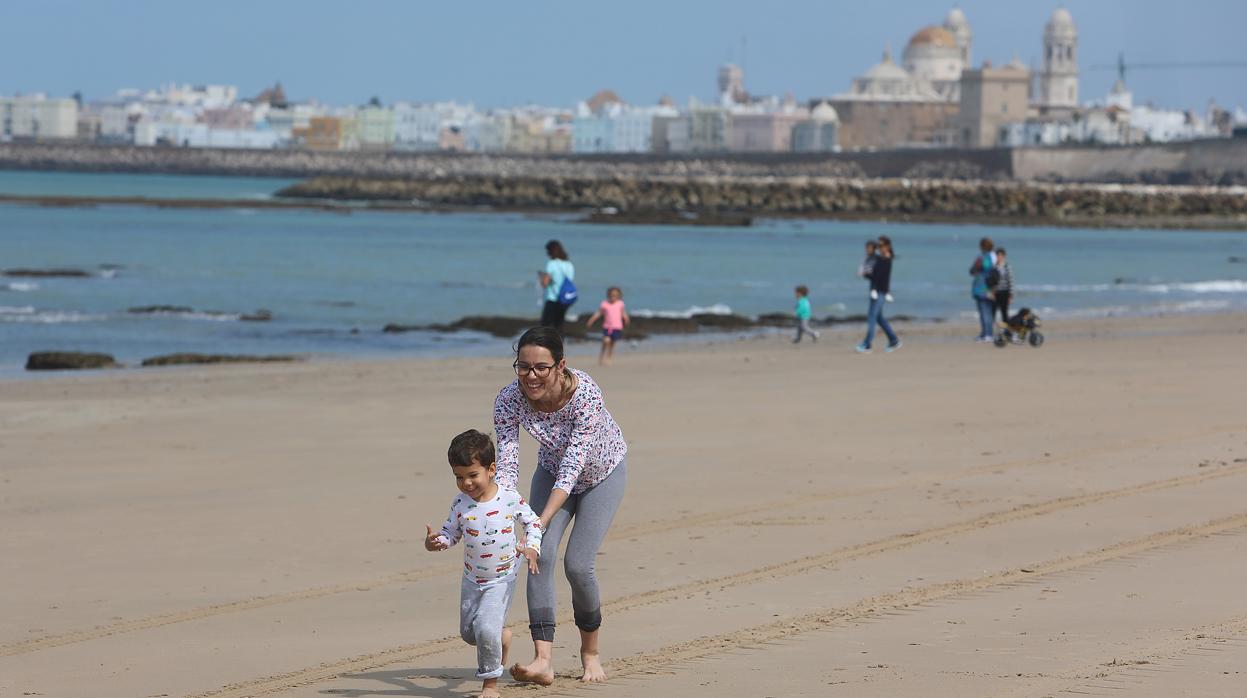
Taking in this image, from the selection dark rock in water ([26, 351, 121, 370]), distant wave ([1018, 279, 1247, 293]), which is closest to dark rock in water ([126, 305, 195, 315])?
dark rock in water ([26, 351, 121, 370])

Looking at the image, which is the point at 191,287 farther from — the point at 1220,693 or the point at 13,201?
the point at 13,201

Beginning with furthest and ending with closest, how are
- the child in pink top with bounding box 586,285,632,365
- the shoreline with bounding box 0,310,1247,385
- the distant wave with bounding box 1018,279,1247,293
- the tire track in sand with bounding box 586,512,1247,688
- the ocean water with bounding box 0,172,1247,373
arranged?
the distant wave with bounding box 1018,279,1247,293, the ocean water with bounding box 0,172,1247,373, the shoreline with bounding box 0,310,1247,385, the child in pink top with bounding box 586,285,632,365, the tire track in sand with bounding box 586,512,1247,688

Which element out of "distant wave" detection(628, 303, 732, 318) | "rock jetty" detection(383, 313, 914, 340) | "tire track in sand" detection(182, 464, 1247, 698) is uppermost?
"tire track in sand" detection(182, 464, 1247, 698)

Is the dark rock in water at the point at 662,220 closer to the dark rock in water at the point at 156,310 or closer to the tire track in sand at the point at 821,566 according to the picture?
the dark rock in water at the point at 156,310

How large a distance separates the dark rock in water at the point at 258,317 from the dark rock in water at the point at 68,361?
21.0 feet

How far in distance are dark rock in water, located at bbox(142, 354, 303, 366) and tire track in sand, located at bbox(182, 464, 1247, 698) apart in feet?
34.8

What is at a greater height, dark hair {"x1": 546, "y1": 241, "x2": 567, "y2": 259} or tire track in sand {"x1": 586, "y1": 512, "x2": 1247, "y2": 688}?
dark hair {"x1": 546, "y1": 241, "x2": 567, "y2": 259}

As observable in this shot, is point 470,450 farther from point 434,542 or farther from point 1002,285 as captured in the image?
point 1002,285

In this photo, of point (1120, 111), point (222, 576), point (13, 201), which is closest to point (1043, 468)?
point (222, 576)

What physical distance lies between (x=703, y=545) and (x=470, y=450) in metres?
2.56

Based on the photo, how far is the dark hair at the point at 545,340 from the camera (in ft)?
16.0

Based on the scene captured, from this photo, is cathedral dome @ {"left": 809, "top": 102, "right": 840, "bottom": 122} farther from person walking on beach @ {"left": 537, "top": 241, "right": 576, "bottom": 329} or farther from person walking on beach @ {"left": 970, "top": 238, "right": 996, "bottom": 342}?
person walking on beach @ {"left": 537, "top": 241, "right": 576, "bottom": 329}

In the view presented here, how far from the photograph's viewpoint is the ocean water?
2223 cm

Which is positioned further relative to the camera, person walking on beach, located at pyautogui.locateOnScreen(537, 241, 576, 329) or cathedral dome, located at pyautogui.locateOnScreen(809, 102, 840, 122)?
cathedral dome, located at pyautogui.locateOnScreen(809, 102, 840, 122)
